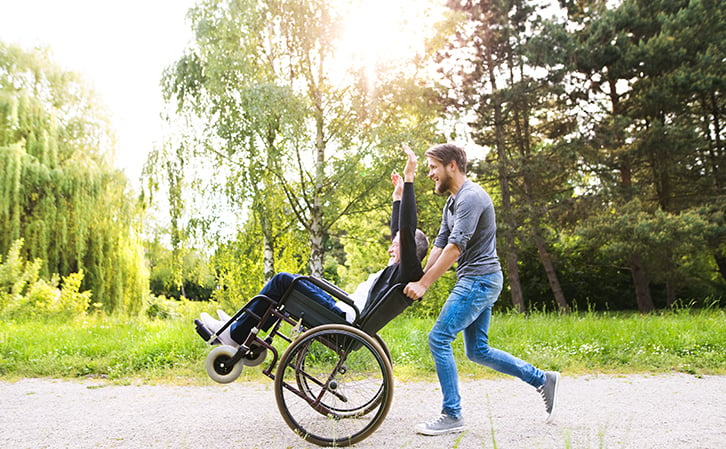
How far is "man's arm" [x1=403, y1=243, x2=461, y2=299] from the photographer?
3140 mm

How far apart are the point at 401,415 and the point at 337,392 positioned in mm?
555

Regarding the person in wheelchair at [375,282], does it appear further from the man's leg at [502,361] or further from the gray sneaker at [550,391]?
the gray sneaker at [550,391]

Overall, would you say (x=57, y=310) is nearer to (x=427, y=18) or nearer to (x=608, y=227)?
(x=427, y=18)

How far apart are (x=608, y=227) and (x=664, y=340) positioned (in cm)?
945

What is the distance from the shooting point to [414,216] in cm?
319

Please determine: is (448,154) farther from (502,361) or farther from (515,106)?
(515,106)

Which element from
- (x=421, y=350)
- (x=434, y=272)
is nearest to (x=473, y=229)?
(x=434, y=272)

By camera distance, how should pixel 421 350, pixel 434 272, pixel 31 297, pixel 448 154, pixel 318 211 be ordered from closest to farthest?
pixel 434 272, pixel 448 154, pixel 421 350, pixel 31 297, pixel 318 211

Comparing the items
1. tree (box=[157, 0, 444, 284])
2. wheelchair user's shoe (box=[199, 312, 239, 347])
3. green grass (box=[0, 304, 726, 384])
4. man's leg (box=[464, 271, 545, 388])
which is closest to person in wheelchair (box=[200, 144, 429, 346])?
wheelchair user's shoe (box=[199, 312, 239, 347])

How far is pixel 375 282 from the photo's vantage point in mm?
3453

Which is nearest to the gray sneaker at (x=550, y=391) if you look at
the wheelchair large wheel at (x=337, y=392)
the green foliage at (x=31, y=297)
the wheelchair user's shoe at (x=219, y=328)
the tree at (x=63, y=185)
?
the wheelchair large wheel at (x=337, y=392)

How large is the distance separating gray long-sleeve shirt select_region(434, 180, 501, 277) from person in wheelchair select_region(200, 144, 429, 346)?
0.25 meters

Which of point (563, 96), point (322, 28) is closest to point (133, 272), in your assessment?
point (322, 28)

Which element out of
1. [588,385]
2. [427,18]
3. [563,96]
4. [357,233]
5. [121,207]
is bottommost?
[588,385]
